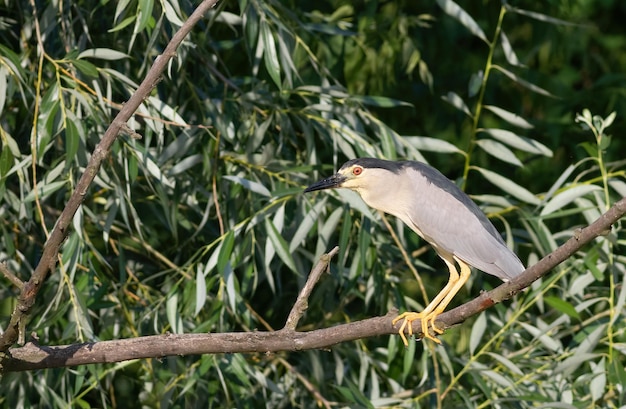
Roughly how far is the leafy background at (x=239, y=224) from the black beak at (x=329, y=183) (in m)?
0.15

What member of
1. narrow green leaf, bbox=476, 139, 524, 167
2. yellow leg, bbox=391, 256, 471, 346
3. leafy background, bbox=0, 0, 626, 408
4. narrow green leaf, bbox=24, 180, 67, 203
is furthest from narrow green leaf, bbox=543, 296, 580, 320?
narrow green leaf, bbox=24, 180, 67, 203

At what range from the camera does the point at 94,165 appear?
203cm

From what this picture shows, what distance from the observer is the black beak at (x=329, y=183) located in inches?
117

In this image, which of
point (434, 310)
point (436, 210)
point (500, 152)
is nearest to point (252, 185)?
point (436, 210)

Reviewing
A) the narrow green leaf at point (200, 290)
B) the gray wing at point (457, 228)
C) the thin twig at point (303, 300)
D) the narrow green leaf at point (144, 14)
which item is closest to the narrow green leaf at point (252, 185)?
the narrow green leaf at point (200, 290)

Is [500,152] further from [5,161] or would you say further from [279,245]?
[5,161]

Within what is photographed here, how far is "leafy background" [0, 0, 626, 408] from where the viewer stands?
3010 mm

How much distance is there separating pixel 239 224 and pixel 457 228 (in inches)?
25.5

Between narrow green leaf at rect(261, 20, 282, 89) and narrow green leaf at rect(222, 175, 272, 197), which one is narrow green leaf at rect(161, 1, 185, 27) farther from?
narrow green leaf at rect(222, 175, 272, 197)

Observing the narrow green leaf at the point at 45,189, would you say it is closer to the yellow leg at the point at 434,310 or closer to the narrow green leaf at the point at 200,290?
the narrow green leaf at the point at 200,290

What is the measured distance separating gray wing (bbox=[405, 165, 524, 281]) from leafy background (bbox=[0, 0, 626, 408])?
24cm

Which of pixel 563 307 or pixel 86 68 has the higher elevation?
pixel 86 68

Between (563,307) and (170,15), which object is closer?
(170,15)

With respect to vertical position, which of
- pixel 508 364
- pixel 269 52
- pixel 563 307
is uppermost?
pixel 269 52
